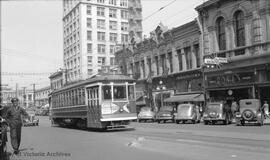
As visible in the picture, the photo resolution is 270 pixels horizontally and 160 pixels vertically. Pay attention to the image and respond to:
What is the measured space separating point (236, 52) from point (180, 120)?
819 cm

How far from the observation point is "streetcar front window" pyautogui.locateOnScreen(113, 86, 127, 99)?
22906 millimetres

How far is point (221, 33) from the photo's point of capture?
36.5m

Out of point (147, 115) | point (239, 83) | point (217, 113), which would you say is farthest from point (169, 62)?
point (217, 113)

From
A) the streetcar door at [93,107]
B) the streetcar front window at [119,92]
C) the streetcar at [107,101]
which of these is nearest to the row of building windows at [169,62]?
the streetcar at [107,101]

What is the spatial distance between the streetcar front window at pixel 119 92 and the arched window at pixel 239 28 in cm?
1541

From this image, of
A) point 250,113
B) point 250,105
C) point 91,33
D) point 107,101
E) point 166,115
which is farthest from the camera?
point 91,33

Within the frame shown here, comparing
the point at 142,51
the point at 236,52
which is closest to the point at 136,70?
the point at 142,51

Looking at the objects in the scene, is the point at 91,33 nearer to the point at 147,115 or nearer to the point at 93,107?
the point at 147,115

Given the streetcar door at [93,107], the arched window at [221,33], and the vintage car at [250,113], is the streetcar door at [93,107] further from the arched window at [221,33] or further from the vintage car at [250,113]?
the arched window at [221,33]

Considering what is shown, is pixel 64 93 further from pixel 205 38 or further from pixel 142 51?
pixel 142 51

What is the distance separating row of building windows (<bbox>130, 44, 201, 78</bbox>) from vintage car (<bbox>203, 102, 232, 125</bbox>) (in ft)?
37.3

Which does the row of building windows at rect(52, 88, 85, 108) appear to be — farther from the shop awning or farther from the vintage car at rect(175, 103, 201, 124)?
the shop awning

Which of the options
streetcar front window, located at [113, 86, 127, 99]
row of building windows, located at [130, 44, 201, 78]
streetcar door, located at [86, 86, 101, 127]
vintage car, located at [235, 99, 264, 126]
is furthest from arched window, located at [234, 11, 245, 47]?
streetcar door, located at [86, 86, 101, 127]

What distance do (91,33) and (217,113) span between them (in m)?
53.8
